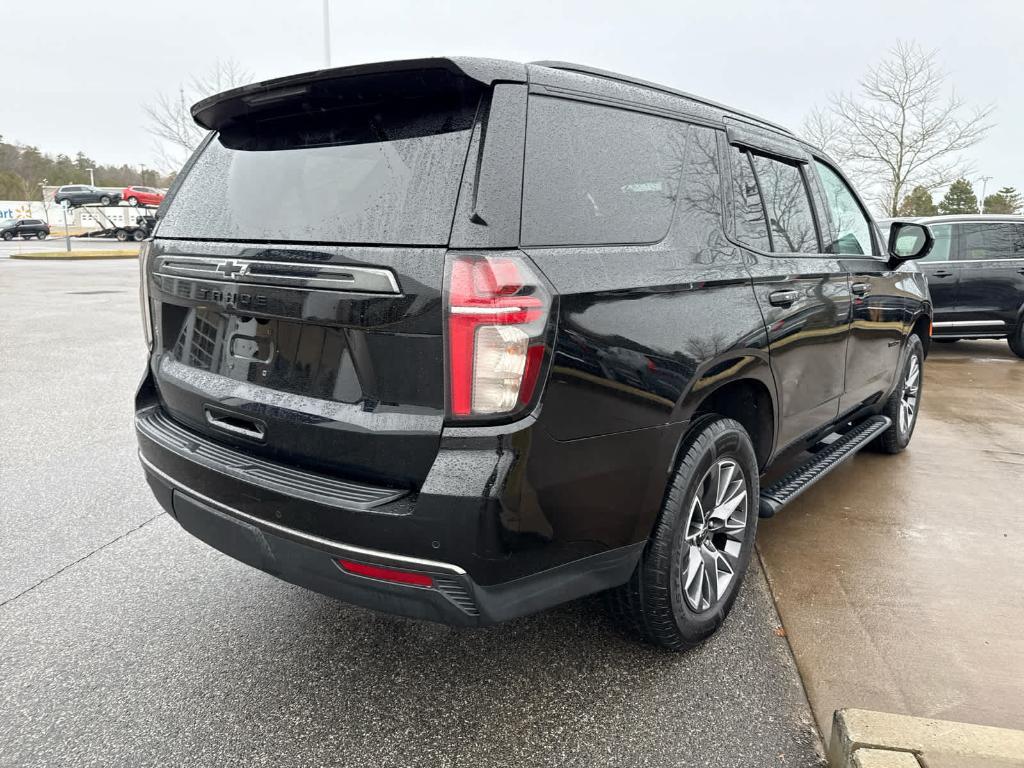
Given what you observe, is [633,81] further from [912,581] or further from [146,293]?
[912,581]

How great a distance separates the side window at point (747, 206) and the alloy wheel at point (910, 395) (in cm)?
251

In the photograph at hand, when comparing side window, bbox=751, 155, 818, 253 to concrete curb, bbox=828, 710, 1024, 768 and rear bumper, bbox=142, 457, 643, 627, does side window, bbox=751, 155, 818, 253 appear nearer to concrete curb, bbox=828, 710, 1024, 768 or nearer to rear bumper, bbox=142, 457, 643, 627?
rear bumper, bbox=142, 457, 643, 627

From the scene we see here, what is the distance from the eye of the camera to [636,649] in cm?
254

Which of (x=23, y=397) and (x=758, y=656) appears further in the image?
(x=23, y=397)

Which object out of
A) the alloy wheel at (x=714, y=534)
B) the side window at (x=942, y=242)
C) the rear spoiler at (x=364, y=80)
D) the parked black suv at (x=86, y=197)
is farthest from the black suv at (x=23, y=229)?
the alloy wheel at (x=714, y=534)

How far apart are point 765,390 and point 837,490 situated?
70.7 inches

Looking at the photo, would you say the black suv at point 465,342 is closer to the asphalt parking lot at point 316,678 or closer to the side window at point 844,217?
→ the asphalt parking lot at point 316,678

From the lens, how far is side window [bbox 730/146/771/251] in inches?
105

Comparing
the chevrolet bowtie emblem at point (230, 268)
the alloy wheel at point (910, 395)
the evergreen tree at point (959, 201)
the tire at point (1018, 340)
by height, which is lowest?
the tire at point (1018, 340)

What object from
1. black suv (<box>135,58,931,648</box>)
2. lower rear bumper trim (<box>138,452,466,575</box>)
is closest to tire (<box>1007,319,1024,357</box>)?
black suv (<box>135,58,931,648</box>)

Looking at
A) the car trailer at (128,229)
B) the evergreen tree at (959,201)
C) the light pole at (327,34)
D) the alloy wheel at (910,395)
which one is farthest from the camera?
the evergreen tree at (959,201)

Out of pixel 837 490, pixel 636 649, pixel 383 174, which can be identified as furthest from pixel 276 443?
pixel 837 490

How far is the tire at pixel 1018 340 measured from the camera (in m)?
8.96

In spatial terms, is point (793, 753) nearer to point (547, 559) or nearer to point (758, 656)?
point (758, 656)
